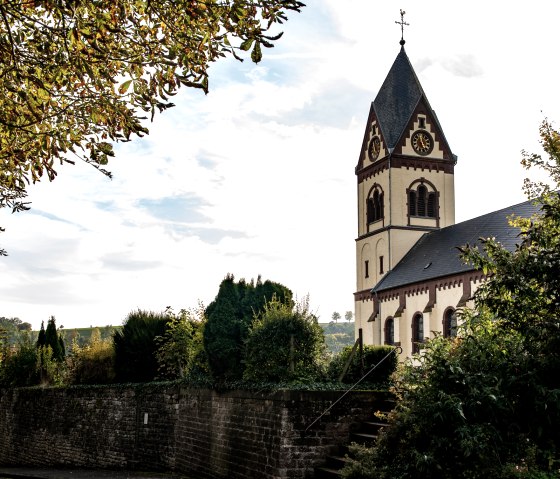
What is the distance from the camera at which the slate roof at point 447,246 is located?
3575 cm

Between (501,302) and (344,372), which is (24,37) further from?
(344,372)

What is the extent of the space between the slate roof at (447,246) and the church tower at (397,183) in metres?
1.37

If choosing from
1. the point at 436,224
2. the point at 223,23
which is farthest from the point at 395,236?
the point at 223,23

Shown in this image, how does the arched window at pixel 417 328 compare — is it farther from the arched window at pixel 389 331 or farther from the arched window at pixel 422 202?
the arched window at pixel 422 202

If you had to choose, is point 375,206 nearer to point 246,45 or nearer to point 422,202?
point 422,202

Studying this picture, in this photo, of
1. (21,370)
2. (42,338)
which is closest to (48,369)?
(21,370)

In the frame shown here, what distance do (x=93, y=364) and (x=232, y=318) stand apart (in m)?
8.38

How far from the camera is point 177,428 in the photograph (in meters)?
17.2

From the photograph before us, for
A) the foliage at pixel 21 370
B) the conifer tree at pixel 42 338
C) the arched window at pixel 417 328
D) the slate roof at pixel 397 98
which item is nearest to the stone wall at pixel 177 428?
the foliage at pixel 21 370

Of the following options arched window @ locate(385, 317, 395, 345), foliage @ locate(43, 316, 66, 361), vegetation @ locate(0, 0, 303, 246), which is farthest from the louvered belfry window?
vegetation @ locate(0, 0, 303, 246)

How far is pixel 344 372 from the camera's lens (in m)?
14.0

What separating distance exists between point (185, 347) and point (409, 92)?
35.0 metres

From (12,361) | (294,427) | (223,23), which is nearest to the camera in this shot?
(223,23)

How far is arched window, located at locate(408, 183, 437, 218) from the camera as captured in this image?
155 ft
